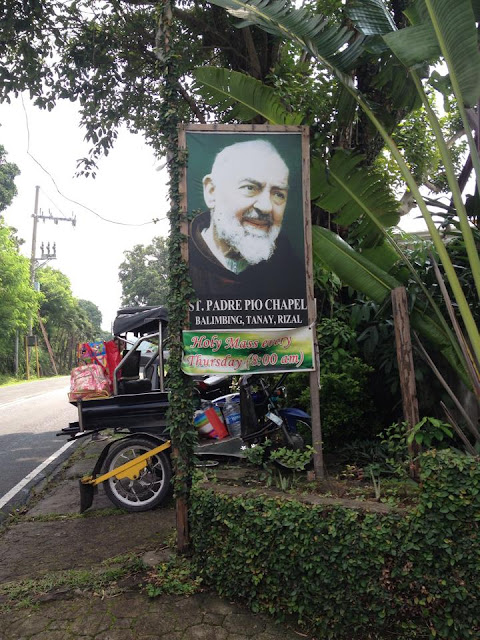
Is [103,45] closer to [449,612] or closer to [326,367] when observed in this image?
[326,367]

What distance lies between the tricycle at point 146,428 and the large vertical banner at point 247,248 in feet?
4.17

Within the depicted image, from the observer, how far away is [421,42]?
394cm

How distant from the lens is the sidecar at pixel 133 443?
19.2 ft

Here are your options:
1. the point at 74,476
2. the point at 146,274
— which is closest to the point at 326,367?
the point at 74,476

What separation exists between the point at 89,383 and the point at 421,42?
187 inches

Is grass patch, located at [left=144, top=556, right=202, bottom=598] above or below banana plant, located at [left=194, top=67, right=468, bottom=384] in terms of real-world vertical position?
below

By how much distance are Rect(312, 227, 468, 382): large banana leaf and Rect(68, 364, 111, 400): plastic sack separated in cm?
308

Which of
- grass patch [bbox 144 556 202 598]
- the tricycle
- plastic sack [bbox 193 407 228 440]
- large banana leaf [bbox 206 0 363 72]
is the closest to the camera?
grass patch [bbox 144 556 202 598]

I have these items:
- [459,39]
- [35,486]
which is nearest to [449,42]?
[459,39]

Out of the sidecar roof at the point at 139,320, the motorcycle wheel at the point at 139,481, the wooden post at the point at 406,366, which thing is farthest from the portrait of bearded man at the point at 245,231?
the motorcycle wheel at the point at 139,481

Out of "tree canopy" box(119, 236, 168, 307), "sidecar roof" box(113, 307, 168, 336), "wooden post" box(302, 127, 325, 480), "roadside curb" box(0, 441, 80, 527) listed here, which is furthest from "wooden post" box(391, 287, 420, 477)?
"tree canopy" box(119, 236, 168, 307)

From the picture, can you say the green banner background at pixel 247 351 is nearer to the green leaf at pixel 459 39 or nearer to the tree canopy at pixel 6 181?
the green leaf at pixel 459 39

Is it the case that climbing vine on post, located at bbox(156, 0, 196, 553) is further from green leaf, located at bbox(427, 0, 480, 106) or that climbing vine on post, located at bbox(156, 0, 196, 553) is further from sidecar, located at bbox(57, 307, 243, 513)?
green leaf, located at bbox(427, 0, 480, 106)

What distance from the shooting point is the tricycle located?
567 cm
